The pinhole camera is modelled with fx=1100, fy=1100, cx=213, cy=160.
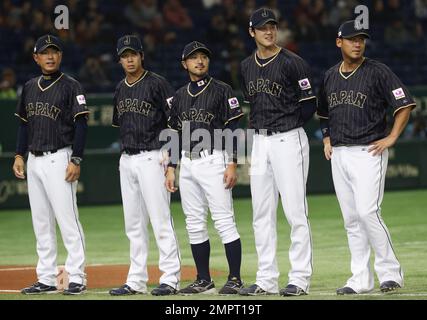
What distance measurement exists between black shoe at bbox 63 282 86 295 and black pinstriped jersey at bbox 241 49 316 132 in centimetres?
193

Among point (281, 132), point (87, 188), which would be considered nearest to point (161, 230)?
point (281, 132)

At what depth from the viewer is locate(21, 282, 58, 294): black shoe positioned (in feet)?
29.5

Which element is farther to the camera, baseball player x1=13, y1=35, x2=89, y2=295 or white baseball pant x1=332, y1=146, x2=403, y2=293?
baseball player x1=13, y1=35, x2=89, y2=295

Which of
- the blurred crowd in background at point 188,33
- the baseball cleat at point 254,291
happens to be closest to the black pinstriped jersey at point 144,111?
the baseball cleat at point 254,291

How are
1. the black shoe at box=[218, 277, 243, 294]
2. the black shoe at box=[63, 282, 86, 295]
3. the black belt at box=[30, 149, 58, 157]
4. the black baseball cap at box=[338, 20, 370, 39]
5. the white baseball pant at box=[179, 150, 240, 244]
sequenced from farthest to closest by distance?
the black belt at box=[30, 149, 58, 157]
the black shoe at box=[63, 282, 86, 295]
the white baseball pant at box=[179, 150, 240, 244]
the black shoe at box=[218, 277, 243, 294]
the black baseball cap at box=[338, 20, 370, 39]

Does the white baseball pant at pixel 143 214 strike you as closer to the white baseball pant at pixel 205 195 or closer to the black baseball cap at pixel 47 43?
the white baseball pant at pixel 205 195

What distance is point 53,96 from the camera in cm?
914

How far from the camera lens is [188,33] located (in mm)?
20859

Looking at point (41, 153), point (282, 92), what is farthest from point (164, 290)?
point (282, 92)

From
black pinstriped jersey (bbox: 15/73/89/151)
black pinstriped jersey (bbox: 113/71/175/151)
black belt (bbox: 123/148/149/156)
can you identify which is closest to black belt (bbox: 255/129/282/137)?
black pinstriped jersey (bbox: 113/71/175/151)

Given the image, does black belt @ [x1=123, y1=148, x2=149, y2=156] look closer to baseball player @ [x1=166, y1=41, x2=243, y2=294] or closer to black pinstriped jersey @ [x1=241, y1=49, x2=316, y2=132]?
baseball player @ [x1=166, y1=41, x2=243, y2=294]

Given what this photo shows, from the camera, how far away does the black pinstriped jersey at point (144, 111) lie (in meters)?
8.91

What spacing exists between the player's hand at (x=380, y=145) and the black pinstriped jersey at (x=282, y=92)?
591mm

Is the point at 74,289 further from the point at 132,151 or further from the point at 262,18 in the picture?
the point at 262,18
